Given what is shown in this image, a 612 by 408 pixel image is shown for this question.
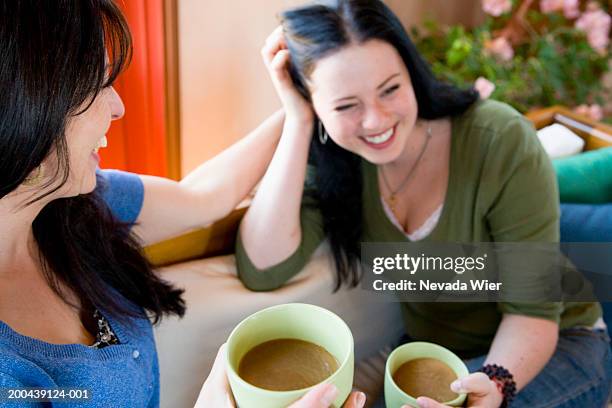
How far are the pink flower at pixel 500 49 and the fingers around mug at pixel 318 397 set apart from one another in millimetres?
1373

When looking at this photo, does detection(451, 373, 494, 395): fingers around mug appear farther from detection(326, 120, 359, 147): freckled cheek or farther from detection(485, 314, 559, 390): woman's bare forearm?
detection(326, 120, 359, 147): freckled cheek

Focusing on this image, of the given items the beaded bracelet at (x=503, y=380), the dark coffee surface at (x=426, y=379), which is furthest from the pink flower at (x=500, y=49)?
the dark coffee surface at (x=426, y=379)

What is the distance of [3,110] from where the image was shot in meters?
0.46

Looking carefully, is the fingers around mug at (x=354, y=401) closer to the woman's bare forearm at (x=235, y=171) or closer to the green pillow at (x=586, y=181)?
the woman's bare forearm at (x=235, y=171)

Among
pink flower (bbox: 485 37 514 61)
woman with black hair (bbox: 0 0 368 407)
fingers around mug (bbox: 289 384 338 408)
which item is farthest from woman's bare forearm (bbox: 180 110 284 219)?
pink flower (bbox: 485 37 514 61)

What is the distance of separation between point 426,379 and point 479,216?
32 centimetres

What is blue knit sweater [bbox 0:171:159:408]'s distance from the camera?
0.56m

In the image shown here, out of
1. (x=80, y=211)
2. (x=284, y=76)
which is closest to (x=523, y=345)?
(x=284, y=76)

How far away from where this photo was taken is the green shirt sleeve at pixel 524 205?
842mm

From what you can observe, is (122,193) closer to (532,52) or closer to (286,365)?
(286,365)

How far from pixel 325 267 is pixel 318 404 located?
0.53 metres

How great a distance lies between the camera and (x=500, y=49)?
5.20ft

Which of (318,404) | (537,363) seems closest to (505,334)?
(537,363)

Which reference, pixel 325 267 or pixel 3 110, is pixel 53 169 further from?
pixel 325 267
